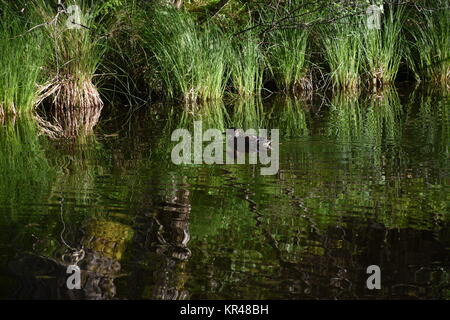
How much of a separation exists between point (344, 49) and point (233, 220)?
8.82 m

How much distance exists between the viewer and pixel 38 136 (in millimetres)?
8922

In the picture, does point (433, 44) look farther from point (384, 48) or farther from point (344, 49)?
point (344, 49)

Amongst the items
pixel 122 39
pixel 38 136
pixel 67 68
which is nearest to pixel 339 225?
pixel 38 136

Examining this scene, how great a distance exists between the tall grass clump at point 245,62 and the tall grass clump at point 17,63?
3307mm

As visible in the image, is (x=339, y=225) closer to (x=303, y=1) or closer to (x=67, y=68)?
(x=67, y=68)

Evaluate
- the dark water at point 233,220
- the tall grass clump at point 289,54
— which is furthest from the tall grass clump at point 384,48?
the dark water at point 233,220

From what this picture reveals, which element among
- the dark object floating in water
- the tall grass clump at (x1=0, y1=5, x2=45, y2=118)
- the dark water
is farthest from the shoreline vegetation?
the dark water

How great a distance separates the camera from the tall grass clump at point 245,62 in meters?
12.4

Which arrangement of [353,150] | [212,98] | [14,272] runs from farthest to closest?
[212,98] < [353,150] < [14,272]

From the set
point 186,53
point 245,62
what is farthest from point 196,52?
point 245,62

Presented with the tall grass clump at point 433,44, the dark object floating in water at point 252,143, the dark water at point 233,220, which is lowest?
the dark water at point 233,220

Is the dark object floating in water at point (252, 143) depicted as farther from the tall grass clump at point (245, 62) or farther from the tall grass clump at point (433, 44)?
the tall grass clump at point (433, 44)

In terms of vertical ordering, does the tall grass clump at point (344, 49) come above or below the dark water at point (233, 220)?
above

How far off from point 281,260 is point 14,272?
1464 millimetres
